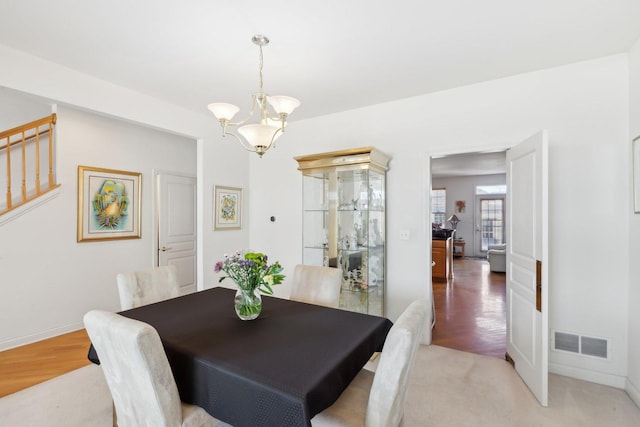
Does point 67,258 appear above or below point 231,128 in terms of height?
below

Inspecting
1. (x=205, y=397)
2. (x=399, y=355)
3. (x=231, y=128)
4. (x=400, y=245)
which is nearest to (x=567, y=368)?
(x=400, y=245)

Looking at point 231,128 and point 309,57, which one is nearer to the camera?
point 309,57

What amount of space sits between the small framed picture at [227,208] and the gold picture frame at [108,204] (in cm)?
123

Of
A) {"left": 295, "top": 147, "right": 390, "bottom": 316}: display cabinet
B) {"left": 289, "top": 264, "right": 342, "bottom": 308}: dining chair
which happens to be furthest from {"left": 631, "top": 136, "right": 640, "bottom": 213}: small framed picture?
{"left": 289, "top": 264, "right": 342, "bottom": 308}: dining chair

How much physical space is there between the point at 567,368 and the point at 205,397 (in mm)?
2915

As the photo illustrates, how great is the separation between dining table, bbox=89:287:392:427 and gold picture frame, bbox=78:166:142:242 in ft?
7.86

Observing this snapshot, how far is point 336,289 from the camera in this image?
2451mm

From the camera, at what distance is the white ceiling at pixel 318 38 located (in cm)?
189

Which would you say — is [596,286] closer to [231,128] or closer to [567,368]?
[567,368]

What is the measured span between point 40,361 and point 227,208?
2370 millimetres

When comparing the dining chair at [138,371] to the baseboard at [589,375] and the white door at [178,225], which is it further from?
the white door at [178,225]

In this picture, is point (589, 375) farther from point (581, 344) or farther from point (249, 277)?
point (249, 277)

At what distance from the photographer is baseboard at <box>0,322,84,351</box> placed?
313 cm

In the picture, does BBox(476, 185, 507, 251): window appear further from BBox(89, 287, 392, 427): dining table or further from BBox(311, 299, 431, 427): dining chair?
BBox(311, 299, 431, 427): dining chair
